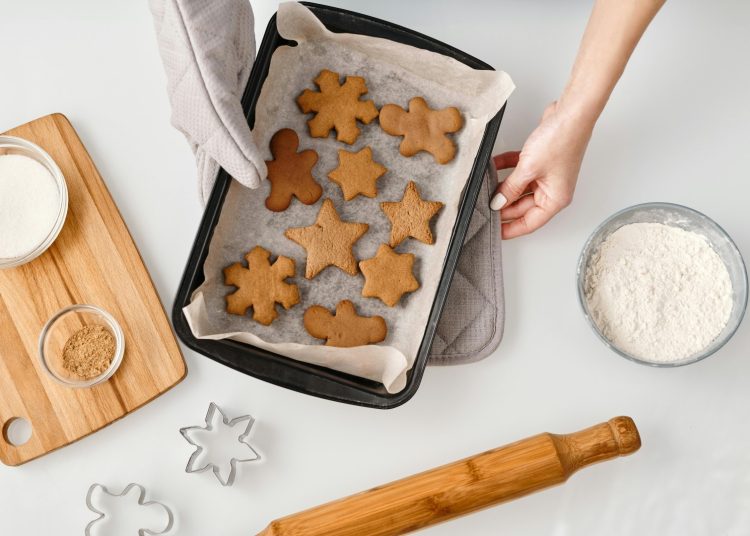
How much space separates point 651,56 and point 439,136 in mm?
388

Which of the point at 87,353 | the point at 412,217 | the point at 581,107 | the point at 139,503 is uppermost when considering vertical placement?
the point at 581,107

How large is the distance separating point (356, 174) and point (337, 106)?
0.11 m

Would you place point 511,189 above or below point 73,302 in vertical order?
above

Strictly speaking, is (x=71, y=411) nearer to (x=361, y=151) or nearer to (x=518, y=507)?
(x=361, y=151)

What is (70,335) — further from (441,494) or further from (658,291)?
(658,291)

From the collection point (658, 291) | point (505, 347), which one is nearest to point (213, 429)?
point (505, 347)

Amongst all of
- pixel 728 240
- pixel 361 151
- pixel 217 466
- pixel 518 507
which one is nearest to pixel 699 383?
pixel 728 240

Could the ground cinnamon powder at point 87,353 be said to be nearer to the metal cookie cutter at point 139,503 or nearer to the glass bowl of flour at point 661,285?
the metal cookie cutter at point 139,503

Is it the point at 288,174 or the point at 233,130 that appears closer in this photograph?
the point at 233,130

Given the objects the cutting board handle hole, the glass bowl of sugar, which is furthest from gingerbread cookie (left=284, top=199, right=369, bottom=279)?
the cutting board handle hole

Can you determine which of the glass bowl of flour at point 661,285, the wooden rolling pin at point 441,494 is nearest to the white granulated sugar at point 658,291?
the glass bowl of flour at point 661,285

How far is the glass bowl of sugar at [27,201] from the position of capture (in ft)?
3.04

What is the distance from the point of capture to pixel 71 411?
93cm

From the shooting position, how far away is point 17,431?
3.09 feet
